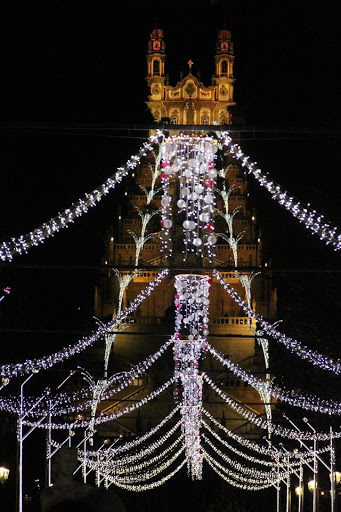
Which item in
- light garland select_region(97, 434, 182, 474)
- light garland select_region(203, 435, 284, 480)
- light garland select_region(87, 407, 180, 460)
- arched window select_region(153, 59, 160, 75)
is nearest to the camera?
light garland select_region(87, 407, 180, 460)

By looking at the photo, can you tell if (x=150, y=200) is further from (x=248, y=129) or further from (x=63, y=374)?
(x=248, y=129)

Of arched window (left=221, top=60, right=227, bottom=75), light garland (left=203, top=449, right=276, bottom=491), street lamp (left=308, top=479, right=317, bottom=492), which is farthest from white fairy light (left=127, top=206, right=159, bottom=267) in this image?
street lamp (left=308, top=479, right=317, bottom=492)

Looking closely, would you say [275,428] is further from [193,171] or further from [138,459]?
[193,171]

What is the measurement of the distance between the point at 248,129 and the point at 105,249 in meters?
75.2

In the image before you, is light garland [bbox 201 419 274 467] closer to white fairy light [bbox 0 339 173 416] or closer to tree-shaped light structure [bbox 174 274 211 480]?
tree-shaped light structure [bbox 174 274 211 480]

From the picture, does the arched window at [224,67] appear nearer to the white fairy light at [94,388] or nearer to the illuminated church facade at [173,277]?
the illuminated church facade at [173,277]

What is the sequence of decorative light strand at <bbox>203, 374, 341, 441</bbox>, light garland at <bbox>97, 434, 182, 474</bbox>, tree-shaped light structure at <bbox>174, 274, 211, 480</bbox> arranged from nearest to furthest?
tree-shaped light structure at <bbox>174, 274, 211, 480</bbox>, decorative light strand at <bbox>203, 374, 341, 441</bbox>, light garland at <bbox>97, 434, 182, 474</bbox>

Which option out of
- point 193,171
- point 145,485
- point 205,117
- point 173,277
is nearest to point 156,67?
point 205,117

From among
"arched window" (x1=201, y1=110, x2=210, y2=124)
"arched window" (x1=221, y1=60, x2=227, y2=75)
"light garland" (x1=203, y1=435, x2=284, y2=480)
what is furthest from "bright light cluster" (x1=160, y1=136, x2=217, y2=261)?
"arched window" (x1=221, y1=60, x2=227, y2=75)

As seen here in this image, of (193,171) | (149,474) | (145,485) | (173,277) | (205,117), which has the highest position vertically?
(205,117)

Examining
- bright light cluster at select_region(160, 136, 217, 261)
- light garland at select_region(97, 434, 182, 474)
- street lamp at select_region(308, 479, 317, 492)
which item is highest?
bright light cluster at select_region(160, 136, 217, 261)

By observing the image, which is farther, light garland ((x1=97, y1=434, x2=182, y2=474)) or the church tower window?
the church tower window

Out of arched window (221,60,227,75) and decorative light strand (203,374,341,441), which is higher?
arched window (221,60,227,75)

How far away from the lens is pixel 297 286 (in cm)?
3634
